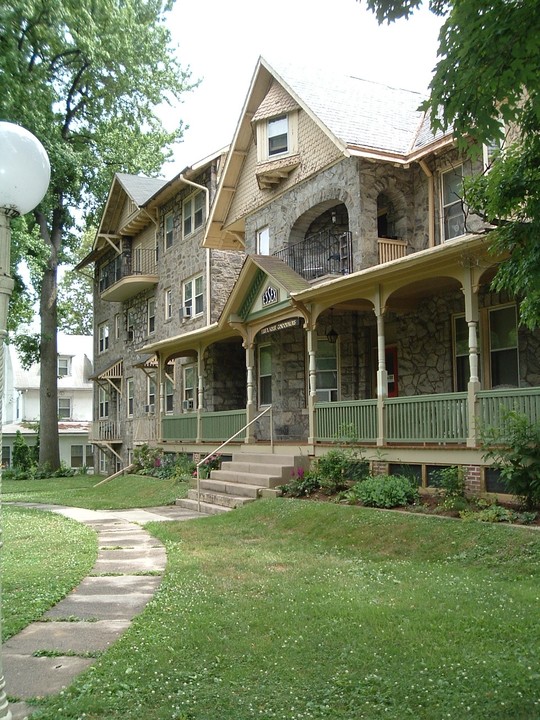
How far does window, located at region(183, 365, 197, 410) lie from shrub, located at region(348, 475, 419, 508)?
12.9m

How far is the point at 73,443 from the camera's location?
144 feet

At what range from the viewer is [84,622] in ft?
21.5

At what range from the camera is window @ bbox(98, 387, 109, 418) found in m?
34.1

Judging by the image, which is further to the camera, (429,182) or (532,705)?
(429,182)

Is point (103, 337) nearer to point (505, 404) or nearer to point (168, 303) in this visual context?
point (168, 303)

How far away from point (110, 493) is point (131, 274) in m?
11.1

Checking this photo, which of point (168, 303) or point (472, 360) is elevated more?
point (168, 303)

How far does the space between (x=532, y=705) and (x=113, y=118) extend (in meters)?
30.2

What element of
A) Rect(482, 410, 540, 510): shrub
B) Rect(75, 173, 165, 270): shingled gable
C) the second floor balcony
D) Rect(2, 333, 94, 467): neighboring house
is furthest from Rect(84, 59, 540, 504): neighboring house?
Rect(2, 333, 94, 467): neighboring house

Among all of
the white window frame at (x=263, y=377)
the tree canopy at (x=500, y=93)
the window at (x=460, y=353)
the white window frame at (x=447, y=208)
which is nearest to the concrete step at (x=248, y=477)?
the white window frame at (x=263, y=377)

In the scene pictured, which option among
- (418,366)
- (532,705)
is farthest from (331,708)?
(418,366)

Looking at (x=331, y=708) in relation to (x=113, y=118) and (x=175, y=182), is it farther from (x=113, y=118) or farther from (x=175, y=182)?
(x=113, y=118)

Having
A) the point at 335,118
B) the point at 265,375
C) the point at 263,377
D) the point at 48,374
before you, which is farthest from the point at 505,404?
the point at 48,374

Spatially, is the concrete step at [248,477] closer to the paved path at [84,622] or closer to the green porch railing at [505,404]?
the paved path at [84,622]
